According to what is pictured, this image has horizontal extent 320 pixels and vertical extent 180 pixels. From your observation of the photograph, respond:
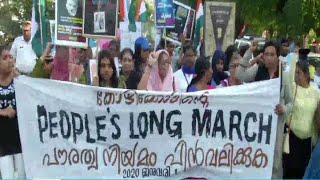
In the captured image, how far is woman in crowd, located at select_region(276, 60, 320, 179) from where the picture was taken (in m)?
6.76

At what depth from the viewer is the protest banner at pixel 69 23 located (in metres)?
7.46

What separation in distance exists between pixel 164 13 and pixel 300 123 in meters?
5.08

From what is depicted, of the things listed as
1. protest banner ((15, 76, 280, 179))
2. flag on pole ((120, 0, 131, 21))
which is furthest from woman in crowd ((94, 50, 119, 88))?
flag on pole ((120, 0, 131, 21))

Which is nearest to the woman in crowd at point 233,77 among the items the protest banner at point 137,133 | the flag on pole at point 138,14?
the protest banner at point 137,133

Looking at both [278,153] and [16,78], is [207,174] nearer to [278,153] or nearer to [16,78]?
[278,153]

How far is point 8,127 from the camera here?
6.38 m

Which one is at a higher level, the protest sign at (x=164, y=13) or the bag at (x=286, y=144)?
the protest sign at (x=164, y=13)

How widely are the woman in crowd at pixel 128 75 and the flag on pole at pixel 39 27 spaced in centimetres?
149

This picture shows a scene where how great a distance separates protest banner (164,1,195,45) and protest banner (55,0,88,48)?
4.24 meters

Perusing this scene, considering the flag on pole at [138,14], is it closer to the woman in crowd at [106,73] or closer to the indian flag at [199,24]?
the indian flag at [199,24]

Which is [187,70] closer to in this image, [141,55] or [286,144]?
[141,55]

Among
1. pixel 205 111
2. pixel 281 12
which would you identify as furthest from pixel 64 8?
pixel 281 12

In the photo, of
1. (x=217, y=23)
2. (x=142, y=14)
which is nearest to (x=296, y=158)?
(x=217, y=23)

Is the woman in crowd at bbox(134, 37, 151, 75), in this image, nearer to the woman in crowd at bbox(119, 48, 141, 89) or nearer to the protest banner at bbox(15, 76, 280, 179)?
the woman in crowd at bbox(119, 48, 141, 89)
